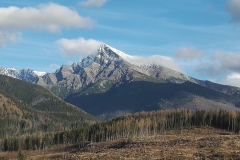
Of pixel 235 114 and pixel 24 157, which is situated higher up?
pixel 235 114

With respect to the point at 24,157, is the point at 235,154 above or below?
above

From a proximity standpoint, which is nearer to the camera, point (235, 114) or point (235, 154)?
point (235, 154)

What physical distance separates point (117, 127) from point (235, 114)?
219ft

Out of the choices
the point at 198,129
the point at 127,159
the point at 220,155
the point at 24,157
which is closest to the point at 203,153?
the point at 220,155

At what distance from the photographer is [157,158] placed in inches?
3041

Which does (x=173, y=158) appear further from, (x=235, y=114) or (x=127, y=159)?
(x=235, y=114)

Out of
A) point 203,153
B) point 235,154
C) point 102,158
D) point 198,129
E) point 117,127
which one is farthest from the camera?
point 117,127

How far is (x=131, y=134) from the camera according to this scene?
627ft

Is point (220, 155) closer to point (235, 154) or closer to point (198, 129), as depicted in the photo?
point (235, 154)

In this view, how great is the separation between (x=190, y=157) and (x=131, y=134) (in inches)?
4671

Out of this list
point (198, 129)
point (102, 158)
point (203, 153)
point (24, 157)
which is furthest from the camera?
point (198, 129)

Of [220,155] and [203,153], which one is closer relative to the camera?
[220,155]

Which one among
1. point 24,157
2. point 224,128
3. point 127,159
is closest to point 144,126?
point 224,128

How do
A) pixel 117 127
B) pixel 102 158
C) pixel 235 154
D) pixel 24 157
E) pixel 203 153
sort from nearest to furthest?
1. pixel 235 154
2. pixel 203 153
3. pixel 102 158
4. pixel 24 157
5. pixel 117 127
